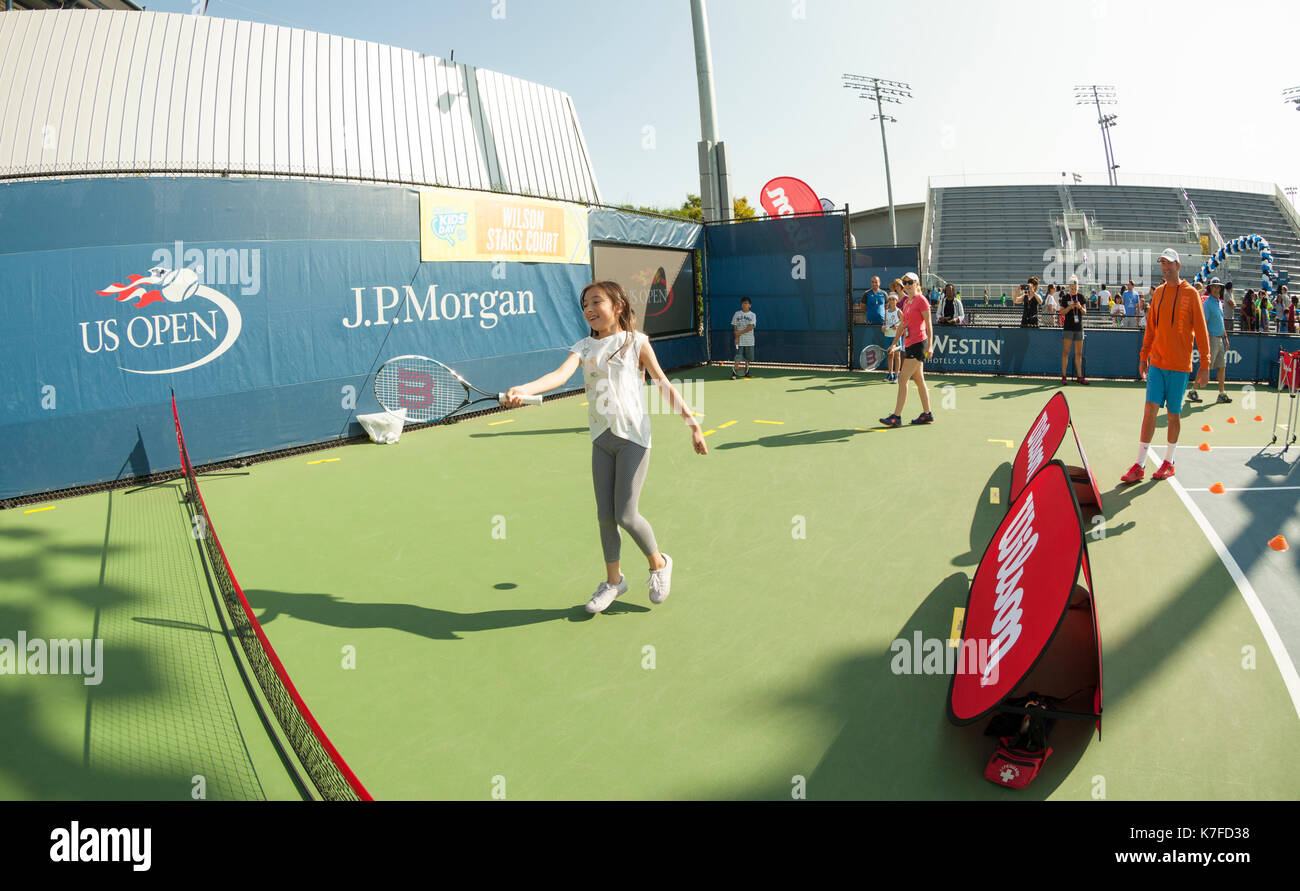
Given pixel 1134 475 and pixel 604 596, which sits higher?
pixel 1134 475

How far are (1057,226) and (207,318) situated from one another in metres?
50.6

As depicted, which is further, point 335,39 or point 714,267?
point 714,267

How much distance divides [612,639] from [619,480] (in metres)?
0.98

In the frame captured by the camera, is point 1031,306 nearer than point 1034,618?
No

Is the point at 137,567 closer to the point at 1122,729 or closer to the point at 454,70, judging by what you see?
the point at 1122,729

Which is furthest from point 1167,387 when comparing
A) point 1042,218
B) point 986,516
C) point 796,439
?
point 1042,218

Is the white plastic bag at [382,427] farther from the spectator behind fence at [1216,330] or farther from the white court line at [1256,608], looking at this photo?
the spectator behind fence at [1216,330]

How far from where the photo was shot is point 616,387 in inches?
184

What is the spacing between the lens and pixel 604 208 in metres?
16.0

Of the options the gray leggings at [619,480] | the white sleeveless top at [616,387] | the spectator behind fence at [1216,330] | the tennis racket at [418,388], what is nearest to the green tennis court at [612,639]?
the gray leggings at [619,480]

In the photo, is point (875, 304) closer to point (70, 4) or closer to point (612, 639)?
point (612, 639)

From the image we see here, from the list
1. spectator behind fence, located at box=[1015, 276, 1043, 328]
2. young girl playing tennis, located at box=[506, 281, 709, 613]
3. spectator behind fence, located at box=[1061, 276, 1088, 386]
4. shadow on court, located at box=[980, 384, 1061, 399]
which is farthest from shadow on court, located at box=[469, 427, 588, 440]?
spectator behind fence, located at box=[1015, 276, 1043, 328]

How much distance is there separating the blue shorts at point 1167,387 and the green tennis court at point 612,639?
0.85 metres

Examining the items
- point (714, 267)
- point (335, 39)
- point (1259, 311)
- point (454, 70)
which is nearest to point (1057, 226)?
point (1259, 311)
